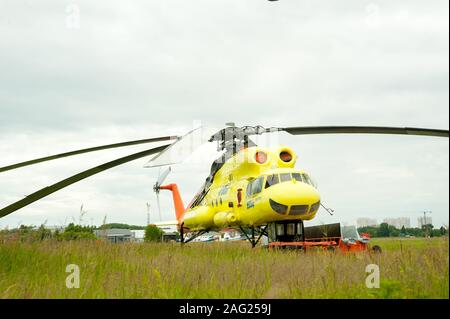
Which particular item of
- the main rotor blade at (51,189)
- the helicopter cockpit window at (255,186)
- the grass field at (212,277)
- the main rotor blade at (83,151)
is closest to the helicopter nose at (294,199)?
the helicopter cockpit window at (255,186)

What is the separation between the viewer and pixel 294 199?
1284 centimetres

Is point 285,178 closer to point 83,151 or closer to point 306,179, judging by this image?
point 306,179

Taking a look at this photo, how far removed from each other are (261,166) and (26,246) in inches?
333

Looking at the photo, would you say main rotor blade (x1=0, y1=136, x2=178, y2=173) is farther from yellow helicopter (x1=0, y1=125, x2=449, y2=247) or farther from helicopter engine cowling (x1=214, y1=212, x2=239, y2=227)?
helicopter engine cowling (x1=214, y1=212, x2=239, y2=227)

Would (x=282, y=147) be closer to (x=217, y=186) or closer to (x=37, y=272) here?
(x=217, y=186)

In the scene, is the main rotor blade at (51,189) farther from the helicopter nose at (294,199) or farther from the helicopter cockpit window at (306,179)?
the helicopter cockpit window at (306,179)

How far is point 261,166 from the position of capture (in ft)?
49.9

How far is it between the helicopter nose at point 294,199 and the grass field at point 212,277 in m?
4.18

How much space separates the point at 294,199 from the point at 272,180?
116cm

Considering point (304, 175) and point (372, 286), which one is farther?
point (304, 175)

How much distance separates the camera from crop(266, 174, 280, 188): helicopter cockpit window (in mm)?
13617
